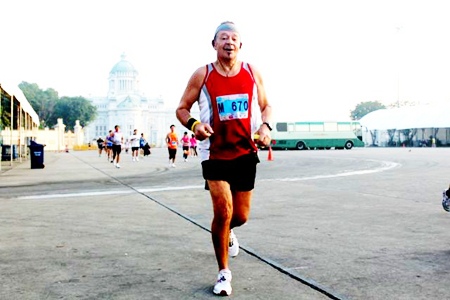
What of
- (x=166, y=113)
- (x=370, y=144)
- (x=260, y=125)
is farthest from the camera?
(x=166, y=113)

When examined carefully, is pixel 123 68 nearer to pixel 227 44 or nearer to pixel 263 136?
pixel 227 44

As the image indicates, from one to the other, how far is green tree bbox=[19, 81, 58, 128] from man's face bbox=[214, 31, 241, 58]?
376 ft

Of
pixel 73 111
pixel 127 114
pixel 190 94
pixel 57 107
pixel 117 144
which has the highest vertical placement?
pixel 127 114

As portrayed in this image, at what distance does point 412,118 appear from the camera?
243 feet

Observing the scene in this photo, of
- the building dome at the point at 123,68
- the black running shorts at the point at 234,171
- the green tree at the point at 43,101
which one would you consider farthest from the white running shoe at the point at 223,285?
the building dome at the point at 123,68

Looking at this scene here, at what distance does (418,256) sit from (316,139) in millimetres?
50236

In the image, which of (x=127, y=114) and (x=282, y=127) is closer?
(x=282, y=127)

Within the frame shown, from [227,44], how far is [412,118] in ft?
245

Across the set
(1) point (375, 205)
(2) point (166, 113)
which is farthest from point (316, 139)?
Result: (2) point (166, 113)

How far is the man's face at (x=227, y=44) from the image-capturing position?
3.88 metres

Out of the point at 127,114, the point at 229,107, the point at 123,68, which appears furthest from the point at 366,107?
A: the point at 229,107

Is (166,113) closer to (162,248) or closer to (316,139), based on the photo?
(316,139)

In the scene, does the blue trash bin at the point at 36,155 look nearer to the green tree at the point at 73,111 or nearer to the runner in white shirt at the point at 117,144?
the runner in white shirt at the point at 117,144

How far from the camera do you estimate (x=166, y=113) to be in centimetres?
17500
